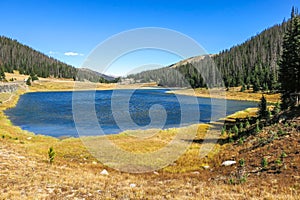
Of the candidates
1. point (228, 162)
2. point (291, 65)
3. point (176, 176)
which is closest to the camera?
point (176, 176)

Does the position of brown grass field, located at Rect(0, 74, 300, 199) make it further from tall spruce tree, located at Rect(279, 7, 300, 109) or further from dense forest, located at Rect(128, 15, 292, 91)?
dense forest, located at Rect(128, 15, 292, 91)

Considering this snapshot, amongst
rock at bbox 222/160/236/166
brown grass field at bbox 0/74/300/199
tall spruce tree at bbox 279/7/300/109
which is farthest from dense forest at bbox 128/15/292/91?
rock at bbox 222/160/236/166

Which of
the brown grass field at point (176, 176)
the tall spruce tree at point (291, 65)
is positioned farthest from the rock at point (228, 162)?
the tall spruce tree at point (291, 65)

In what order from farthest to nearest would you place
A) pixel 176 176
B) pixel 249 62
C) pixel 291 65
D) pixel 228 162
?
pixel 249 62
pixel 291 65
pixel 228 162
pixel 176 176

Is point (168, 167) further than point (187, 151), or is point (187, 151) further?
point (187, 151)

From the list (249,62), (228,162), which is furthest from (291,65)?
(249,62)

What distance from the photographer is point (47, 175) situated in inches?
563

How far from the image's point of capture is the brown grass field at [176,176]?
1116 centimetres

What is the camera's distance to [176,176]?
55.7 ft

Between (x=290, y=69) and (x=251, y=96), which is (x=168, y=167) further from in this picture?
(x=251, y=96)

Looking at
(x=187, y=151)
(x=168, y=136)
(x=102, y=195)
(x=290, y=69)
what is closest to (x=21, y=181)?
(x=102, y=195)

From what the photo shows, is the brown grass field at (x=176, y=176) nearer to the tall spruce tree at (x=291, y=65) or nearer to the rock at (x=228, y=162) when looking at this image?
the rock at (x=228, y=162)

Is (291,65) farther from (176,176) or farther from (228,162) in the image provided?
(176,176)

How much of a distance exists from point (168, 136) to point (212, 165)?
549 inches
